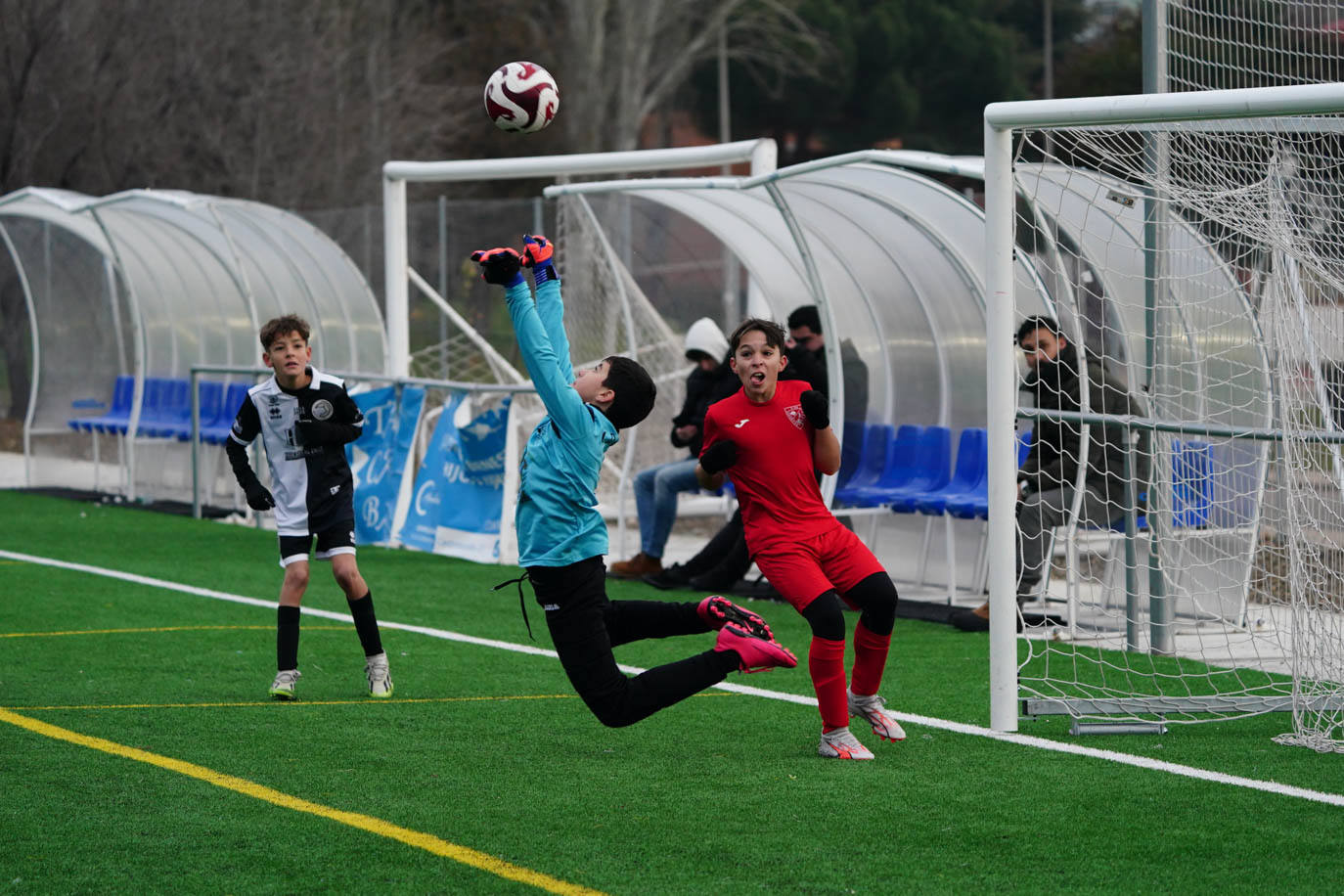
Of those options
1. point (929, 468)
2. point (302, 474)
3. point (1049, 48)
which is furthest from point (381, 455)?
point (1049, 48)

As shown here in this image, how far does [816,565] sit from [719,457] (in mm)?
578

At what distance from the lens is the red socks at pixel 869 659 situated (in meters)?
6.86

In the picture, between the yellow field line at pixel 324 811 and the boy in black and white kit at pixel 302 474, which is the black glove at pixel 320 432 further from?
the yellow field line at pixel 324 811

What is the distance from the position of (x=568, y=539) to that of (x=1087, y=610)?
4699mm

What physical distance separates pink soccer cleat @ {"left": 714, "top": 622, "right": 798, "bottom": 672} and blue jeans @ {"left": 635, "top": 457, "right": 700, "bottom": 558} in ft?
19.2

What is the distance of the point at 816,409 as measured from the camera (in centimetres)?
673

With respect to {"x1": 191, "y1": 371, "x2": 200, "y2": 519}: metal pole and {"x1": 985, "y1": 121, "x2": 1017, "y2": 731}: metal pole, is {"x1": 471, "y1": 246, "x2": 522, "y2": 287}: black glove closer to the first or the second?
{"x1": 985, "y1": 121, "x2": 1017, "y2": 731}: metal pole

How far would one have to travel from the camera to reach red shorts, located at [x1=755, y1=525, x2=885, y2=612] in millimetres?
6660

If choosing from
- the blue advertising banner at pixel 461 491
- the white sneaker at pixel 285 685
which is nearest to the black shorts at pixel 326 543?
the white sneaker at pixel 285 685

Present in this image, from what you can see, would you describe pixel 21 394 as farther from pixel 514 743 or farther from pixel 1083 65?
pixel 1083 65

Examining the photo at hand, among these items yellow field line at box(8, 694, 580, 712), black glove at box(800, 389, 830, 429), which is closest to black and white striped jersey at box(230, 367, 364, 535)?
yellow field line at box(8, 694, 580, 712)

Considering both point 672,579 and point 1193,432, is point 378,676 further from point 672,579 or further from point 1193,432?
point 1193,432

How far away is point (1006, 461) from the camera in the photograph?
6984mm

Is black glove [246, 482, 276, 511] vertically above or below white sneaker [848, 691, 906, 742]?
above
